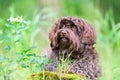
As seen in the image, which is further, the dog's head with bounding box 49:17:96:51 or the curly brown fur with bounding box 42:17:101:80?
the curly brown fur with bounding box 42:17:101:80

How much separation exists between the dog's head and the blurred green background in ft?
1.01

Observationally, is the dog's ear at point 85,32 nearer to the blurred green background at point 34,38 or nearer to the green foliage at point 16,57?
the blurred green background at point 34,38

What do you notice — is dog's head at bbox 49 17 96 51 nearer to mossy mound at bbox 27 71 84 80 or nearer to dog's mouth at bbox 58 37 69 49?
dog's mouth at bbox 58 37 69 49

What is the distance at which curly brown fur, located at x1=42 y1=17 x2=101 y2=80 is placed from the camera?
7910 millimetres

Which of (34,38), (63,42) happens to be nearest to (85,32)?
(63,42)

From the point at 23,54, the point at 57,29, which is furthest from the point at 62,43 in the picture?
the point at 23,54

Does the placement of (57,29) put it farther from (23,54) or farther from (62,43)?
(23,54)

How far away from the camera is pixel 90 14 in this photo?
61.9 ft

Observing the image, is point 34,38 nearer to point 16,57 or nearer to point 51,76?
point 16,57

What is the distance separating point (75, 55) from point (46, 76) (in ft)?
3.37

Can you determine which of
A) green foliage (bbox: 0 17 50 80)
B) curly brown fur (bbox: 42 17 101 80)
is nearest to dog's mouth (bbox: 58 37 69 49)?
curly brown fur (bbox: 42 17 101 80)

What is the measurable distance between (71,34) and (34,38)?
3486 mm

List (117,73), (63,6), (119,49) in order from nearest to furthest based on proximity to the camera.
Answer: (117,73) < (119,49) < (63,6)

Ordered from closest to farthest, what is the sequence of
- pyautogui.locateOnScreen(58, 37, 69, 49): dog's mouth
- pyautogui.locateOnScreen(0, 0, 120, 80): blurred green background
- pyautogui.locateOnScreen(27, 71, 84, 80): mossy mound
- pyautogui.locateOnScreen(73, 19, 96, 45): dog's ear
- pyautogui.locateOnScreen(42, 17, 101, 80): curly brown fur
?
pyautogui.locateOnScreen(27, 71, 84, 80): mossy mound, pyautogui.locateOnScreen(0, 0, 120, 80): blurred green background, pyautogui.locateOnScreen(58, 37, 69, 49): dog's mouth, pyautogui.locateOnScreen(42, 17, 101, 80): curly brown fur, pyautogui.locateOnScreen(73, 19, 96, 45): dog's ear
